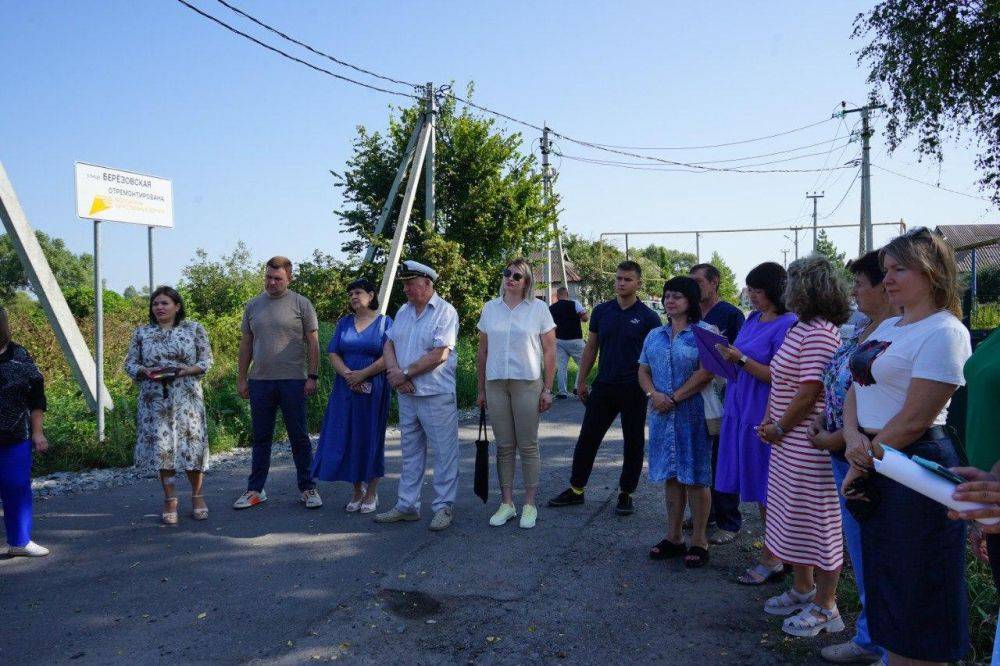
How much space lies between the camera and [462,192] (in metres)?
17.9

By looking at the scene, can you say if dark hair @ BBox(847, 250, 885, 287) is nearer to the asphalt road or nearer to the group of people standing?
the group of people standing

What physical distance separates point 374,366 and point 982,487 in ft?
15.4

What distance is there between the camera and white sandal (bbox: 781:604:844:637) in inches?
146

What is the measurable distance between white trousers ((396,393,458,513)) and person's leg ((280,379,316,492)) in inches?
37.7

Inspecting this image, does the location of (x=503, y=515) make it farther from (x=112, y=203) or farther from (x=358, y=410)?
(x=112, y=203)

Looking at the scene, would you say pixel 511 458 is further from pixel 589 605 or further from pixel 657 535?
pixel 589 605

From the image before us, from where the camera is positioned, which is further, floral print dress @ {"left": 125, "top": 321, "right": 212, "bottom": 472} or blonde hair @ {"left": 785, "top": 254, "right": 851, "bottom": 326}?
floral print dress @ {"left": 125, "top": 321, "right": 212, "bottom": 472}

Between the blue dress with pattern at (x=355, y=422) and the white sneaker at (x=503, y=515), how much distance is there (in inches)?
41.4

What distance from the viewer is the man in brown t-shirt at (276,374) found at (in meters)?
6.22

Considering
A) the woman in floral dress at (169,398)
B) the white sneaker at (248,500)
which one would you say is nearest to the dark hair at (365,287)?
the woman in floral dress at (169,398)

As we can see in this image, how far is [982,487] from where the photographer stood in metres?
1.97

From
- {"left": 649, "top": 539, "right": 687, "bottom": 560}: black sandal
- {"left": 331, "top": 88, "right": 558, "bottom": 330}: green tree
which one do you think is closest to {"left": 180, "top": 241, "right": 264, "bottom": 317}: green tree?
{"left": 331, "top": 88, "right": 558, "bottom": 330}: green tree

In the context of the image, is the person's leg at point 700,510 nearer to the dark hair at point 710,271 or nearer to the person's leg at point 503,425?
the person's leg at point 503,425

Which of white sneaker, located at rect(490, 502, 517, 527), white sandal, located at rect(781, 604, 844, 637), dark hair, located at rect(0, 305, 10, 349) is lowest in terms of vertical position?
white sandal, located at rect(781, 604, 844, 637)
